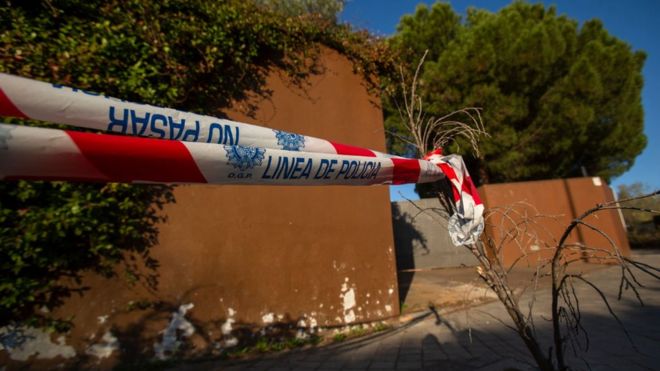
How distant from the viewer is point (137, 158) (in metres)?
1.06

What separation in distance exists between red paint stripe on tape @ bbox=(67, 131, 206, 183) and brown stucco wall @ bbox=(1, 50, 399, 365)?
2663mm

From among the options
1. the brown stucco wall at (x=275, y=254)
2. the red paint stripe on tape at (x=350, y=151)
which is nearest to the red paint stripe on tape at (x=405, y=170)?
the red paint stripe on tape at (x=350, y=151)

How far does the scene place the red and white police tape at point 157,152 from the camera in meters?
0.95

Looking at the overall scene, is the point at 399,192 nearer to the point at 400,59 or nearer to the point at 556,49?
the point at 400,59

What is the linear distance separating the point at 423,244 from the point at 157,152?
34.7 ft

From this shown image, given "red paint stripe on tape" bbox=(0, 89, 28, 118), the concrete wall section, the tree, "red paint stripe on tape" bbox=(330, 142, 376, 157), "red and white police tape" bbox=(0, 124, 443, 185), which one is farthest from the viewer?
the concrete wall section

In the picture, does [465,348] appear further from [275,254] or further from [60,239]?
[60,239]

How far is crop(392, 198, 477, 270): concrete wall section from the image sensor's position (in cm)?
1034

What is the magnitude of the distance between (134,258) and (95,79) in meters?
1.94

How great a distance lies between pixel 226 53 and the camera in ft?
12.8

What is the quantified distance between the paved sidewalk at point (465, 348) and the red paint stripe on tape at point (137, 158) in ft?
8.14

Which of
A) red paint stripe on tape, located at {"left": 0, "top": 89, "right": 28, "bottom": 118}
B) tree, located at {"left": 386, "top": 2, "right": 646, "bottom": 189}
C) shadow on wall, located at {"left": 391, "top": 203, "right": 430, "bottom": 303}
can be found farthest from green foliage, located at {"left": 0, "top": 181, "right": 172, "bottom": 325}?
shadow on wall, located at {"left": 391, "top": 203, "right": 430, "bottom": 303}

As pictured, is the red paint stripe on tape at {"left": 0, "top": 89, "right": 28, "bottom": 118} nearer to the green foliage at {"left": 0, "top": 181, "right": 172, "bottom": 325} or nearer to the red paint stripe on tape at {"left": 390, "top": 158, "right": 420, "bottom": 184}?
the red paint stripe on tape at {"left": 390, "top": 158, "right": 420, "bottom": 184}

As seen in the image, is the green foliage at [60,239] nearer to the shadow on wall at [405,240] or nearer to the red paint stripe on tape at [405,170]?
the red paint stripe on tape at [405,170]
